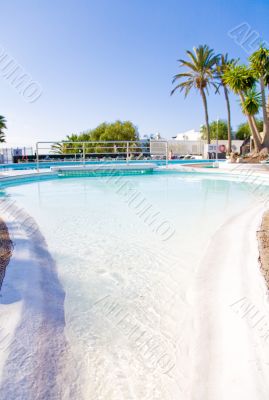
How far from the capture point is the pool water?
1.31m

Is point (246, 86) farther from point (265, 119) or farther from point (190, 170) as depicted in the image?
point (190, 170)

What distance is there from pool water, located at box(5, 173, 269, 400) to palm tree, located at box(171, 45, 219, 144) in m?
16.9

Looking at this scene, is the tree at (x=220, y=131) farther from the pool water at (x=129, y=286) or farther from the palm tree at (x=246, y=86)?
the pool water at (x=129, y=286)

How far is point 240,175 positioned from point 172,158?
7.67 m

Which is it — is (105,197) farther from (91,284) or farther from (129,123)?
(129,123)

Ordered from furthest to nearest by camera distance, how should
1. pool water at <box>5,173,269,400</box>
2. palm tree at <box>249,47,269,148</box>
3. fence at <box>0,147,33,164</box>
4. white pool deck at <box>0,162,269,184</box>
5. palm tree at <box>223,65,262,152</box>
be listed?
fence at <box>0,147,33,164</box> < palm tree at <box>223,65,262,152</box> < palm tree at <box>249,47,269,148</box> < white pool deck at <box>0,162,269,184</box> < pool water at <box>5,173,269,400</box>

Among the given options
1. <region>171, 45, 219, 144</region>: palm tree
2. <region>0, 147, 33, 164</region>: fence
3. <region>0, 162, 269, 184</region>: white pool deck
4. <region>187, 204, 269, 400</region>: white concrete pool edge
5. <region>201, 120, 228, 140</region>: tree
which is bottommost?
<region>187, 204, 269, 400</region>: white concrete pool edge

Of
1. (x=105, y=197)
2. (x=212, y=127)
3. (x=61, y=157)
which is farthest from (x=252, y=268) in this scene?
(x=212, y=127)

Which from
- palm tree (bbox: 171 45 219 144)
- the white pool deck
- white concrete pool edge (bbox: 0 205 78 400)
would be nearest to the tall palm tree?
palm tree (bbox: 171 45 219 144)

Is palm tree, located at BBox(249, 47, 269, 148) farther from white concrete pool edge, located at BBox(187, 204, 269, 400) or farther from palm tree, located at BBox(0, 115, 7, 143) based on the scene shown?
palm tree, located at BBox(0, 115, 7, 143)

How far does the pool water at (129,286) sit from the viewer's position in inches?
51.6

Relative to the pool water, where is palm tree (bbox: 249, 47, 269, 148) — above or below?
above

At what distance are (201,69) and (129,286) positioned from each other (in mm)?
20336

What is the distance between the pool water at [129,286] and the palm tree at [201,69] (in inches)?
665
